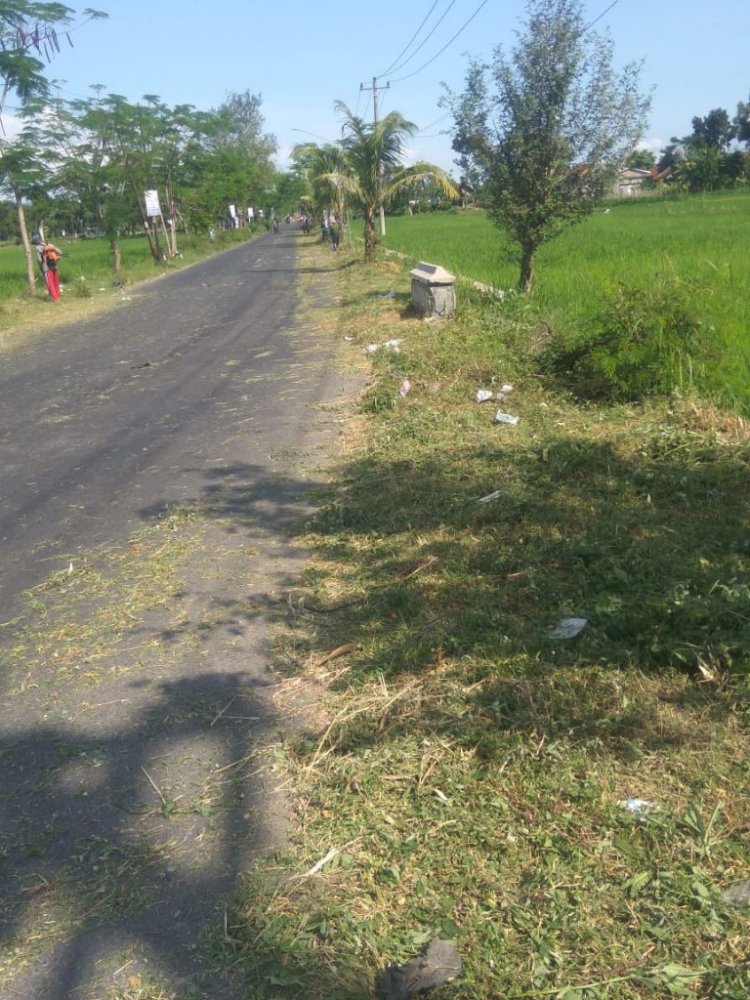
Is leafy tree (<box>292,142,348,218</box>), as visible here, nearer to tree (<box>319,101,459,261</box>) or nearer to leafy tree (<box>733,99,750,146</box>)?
tree (<box>319,101,459,261</box>)

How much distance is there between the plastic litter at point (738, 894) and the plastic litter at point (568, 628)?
50.4 inches

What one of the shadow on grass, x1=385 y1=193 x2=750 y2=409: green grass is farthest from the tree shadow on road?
x1=385 y1=193 x2=750 y2=409: green grass

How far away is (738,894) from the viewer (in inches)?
86.4

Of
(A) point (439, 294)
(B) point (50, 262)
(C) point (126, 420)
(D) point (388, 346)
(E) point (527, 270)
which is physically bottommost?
(C) point (126, 420)

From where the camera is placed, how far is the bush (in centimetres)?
691

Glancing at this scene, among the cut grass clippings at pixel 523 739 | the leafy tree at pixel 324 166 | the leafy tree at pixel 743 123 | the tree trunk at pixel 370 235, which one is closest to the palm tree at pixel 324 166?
the leafy tree at pixel 324 166

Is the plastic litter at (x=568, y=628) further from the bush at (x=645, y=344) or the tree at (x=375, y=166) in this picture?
the tree at (x=375, y=166)

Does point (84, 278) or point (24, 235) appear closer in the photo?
point (24, 235)

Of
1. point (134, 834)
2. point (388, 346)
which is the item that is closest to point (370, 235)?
point (388, 346)

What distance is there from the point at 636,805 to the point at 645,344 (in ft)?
16.8

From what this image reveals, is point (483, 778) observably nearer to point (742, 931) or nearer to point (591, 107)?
point (742, 931)

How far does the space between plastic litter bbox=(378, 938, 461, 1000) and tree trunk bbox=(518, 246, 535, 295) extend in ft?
36.0

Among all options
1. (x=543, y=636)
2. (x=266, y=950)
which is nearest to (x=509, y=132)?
(x=543, y=636)

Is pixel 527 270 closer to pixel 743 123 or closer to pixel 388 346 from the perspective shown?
pixel 388 346
